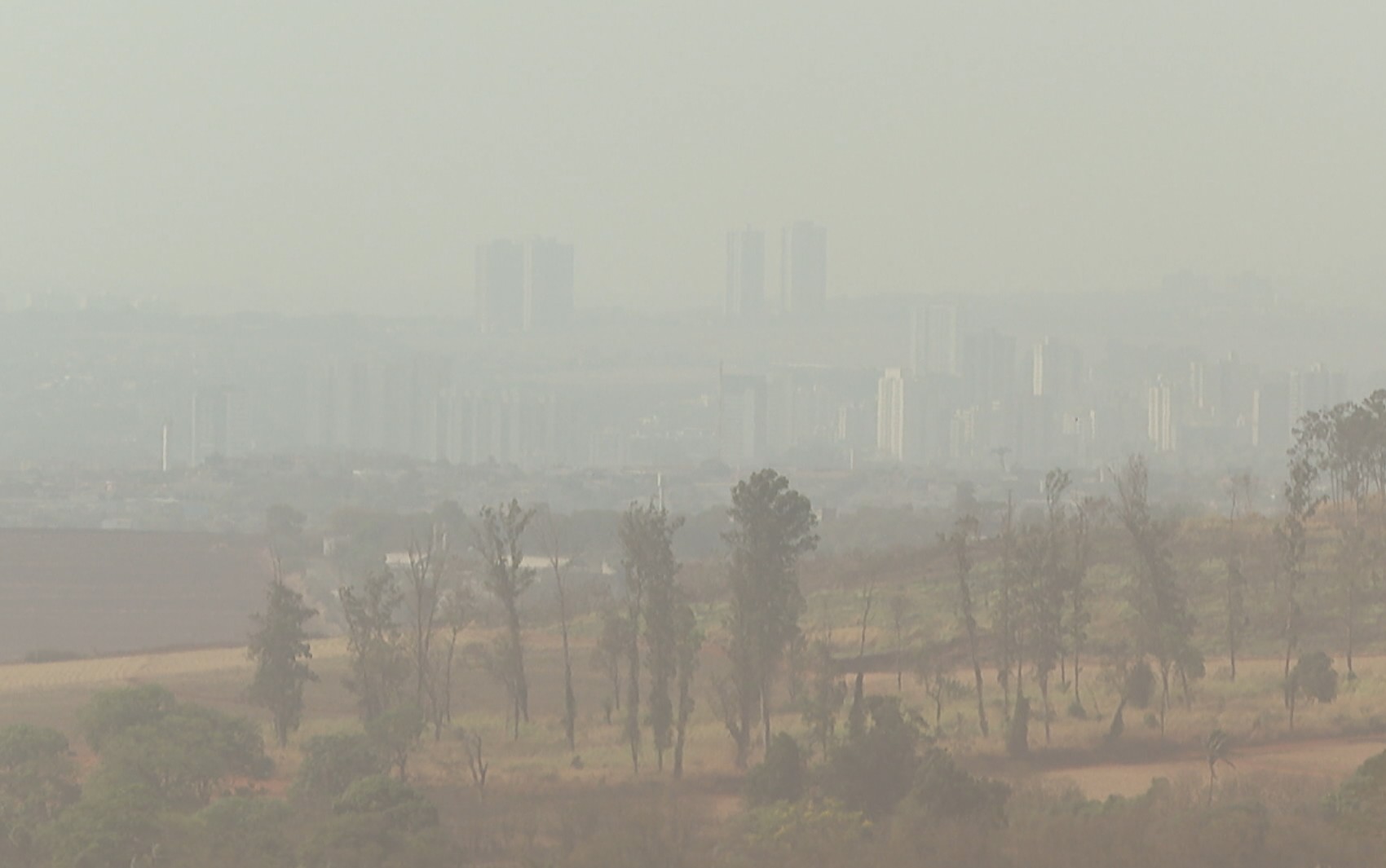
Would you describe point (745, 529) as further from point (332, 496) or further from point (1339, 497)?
point (332, 496)

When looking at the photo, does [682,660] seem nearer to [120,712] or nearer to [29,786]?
[120,712]

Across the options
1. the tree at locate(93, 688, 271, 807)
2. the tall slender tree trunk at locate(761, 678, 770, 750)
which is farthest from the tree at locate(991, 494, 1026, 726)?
the tree at locate(93, 688, 271, 807)

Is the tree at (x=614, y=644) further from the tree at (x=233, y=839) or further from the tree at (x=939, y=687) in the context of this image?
the tree at (x=233, y=839)

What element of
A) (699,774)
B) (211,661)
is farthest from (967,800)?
(211,661)

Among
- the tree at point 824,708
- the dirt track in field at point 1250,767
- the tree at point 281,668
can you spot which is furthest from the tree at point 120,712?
the dirt track in field at point 1250,767

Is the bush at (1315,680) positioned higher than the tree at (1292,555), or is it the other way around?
the tree at (1292,555)

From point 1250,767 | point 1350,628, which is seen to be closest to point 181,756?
point 1250,767
